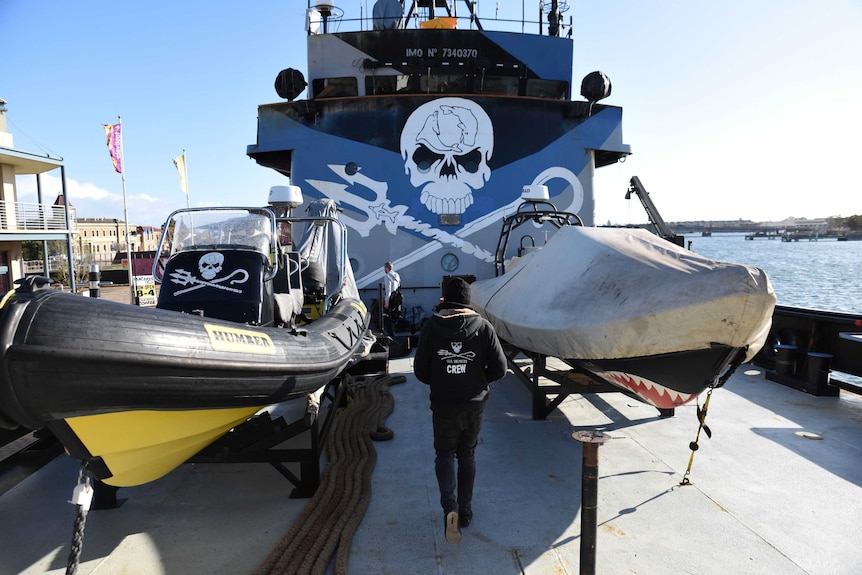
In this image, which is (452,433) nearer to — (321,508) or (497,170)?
(321,508)

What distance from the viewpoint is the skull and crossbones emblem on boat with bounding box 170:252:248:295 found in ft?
14.6

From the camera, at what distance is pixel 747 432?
18.7ft

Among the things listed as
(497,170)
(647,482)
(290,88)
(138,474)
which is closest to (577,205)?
(497,170)

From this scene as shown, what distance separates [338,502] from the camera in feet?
13.8

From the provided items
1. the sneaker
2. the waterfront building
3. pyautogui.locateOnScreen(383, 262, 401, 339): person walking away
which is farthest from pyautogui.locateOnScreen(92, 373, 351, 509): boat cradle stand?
the waterfront building

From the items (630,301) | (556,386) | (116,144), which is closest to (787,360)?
(556,386)

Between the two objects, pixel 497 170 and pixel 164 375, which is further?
pixel 497 170

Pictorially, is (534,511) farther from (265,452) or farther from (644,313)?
(265,452)

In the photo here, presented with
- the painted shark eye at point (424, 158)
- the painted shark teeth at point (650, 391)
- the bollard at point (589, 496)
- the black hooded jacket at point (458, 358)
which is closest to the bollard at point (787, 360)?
the painted shark teeth at point (650, 391)

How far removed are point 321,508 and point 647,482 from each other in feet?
8.54

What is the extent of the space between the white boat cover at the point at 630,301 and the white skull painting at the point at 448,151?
18.1 feet

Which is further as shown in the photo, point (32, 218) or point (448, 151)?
point (32, 218)

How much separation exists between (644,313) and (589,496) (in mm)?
1544

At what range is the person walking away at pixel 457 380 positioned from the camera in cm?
Answer: 379
